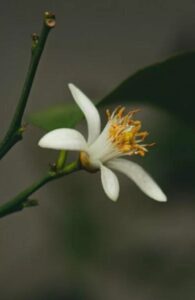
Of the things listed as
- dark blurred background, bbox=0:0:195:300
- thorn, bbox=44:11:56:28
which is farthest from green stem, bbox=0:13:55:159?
dark blurred background, bbox=0:0:195:300

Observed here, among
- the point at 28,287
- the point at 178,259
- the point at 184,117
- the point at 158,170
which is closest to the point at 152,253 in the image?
the point at 178,259

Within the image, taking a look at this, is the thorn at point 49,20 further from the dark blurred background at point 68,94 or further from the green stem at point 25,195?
the dark blurred background at point 68,94

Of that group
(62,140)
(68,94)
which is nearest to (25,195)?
(62,140)

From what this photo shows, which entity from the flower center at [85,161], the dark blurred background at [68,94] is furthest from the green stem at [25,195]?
the dark blurred background at [68,94]

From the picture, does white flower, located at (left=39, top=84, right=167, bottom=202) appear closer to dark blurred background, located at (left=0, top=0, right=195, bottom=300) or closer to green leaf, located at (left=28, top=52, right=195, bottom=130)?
green leaf, located at (left=28, top=52, right=195, bottom=130)

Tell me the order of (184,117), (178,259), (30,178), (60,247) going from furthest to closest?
(30,178) → (60,247) → (178,259) → (184,117)

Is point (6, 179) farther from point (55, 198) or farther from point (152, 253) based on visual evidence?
point (152, 253)

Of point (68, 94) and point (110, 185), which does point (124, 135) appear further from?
point (68, 94)
